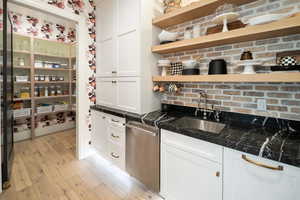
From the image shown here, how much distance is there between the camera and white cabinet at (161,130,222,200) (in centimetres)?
111

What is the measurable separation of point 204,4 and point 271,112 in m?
1.22

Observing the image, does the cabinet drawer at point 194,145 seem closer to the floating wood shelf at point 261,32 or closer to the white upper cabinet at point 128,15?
the floating wood shelf at point 261,32

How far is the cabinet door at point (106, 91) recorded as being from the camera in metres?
2.11

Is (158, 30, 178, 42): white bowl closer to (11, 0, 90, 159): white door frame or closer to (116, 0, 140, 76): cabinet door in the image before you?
(116, 0, 140, 76): cabinet door

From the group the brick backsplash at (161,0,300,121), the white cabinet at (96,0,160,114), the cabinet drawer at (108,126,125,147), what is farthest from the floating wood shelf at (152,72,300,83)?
the cabinet drawer at (108,126,125,147)

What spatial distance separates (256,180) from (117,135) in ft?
4.94

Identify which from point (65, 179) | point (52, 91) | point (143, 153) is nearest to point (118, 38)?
point (143, 153)

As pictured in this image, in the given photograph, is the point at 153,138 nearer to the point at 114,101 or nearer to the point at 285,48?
the point at 114,101

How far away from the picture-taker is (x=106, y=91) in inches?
88.2

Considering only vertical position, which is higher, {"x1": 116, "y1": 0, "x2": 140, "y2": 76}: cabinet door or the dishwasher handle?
{"x1": 116, "y1": 0, "x2": 140, "y2": 76}: cabinet door

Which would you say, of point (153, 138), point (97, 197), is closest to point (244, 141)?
point (153, 138)

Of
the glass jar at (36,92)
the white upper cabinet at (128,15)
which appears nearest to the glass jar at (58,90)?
the glass jar at (36,92)

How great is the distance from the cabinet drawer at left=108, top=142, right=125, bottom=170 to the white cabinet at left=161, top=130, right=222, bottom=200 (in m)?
0.64

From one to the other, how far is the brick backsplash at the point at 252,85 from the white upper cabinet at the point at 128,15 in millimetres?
638
